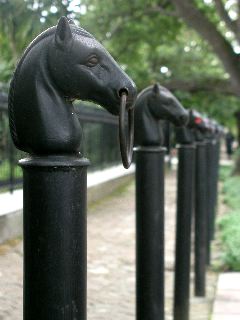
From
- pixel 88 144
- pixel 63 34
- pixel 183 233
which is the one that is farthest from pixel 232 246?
pixel 88 144

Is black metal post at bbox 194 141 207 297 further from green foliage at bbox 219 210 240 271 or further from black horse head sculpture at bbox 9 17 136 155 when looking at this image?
black horse head sculpture at bbox 9 17 136 155

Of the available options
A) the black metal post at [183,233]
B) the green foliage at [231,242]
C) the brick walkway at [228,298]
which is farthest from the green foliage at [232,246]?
the black metal post at [183,233]

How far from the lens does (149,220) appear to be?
3.29 meters

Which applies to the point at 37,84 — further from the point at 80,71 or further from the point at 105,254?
the point at 105,254

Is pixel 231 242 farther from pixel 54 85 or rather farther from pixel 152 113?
pixel 54 85

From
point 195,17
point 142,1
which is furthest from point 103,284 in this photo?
point 142,1

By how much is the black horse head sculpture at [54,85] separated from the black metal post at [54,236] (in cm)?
7

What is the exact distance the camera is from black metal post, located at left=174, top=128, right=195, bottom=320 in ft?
13.8

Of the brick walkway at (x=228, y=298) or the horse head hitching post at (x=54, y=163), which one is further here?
the brick walkway at (x=228, y=298)

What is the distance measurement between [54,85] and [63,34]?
0.54 feet

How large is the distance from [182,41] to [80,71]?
2360 cm

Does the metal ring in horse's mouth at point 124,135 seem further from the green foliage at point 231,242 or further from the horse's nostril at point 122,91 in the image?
the green foliage at point 231,242

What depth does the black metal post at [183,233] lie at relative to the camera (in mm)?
4191

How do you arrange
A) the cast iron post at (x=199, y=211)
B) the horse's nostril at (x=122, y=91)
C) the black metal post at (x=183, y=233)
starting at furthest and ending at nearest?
the cast iron post at (x=199, y=211) < the black metal post at (x=183, y=233) < the horse's nostril at (x=122, y=91)
